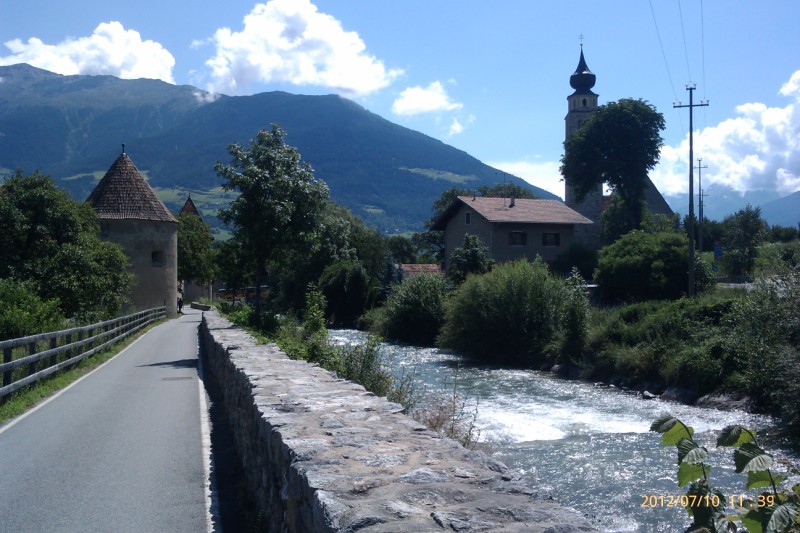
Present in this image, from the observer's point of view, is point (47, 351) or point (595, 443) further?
point (47, 351)

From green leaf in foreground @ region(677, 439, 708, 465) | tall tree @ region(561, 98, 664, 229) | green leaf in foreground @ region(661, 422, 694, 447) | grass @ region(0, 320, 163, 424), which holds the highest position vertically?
tall tree @ region(561, 98, 664, 229)

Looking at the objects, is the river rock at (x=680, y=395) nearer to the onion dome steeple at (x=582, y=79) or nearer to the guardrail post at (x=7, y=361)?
the guardrail post at (x=7, y=361)

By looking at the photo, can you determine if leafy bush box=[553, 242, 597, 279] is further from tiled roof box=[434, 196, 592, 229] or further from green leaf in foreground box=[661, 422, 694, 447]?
green leaf in foreground box=[661, 422, 694, 447]

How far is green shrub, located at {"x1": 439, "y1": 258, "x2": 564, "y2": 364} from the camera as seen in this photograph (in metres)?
30.7

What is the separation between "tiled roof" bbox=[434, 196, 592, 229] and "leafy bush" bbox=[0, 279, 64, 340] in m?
36.1

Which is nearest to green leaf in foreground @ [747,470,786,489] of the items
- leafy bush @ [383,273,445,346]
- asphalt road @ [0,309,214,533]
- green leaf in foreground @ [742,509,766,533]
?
green leaf in foreground @ [742,509,766,533]

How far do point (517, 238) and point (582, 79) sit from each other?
4620cm

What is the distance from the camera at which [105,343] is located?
22.8m

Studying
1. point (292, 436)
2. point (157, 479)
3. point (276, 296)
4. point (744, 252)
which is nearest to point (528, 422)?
point (157, 479)

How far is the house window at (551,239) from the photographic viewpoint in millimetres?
54769

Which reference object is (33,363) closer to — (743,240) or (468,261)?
(468,261)

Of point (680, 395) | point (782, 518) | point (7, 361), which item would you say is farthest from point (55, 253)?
point (782, 518)

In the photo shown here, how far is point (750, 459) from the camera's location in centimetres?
280

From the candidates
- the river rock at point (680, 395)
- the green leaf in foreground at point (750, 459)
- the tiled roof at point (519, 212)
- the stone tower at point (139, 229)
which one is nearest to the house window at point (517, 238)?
the tiled roof at point (519, 212)
